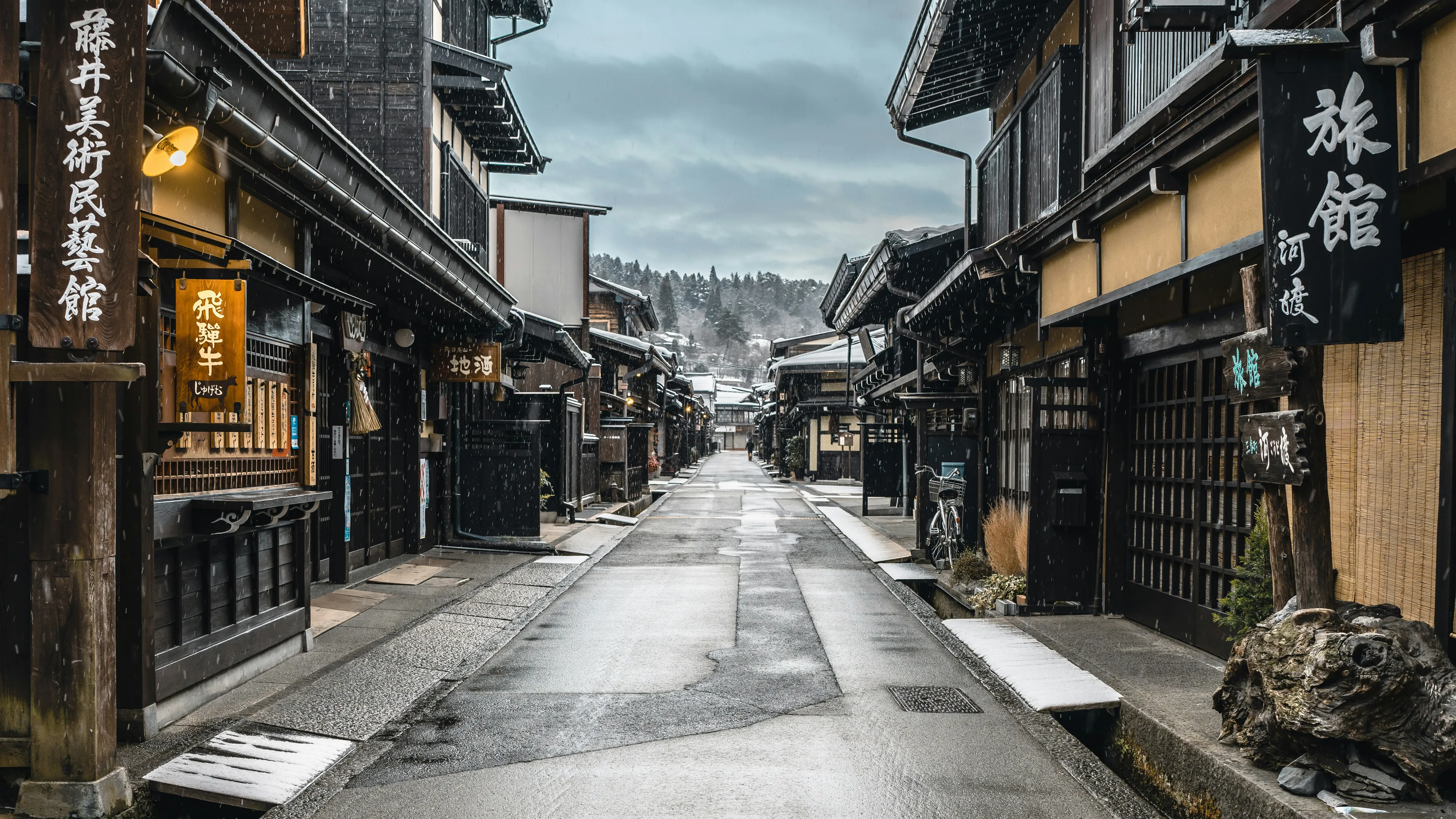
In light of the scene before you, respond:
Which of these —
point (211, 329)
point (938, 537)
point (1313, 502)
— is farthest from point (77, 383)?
point (938, 537)

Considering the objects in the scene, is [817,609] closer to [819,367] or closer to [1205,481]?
[1205,481]

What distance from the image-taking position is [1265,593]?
7.22 m

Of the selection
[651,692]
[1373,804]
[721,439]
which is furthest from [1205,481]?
[721,439]

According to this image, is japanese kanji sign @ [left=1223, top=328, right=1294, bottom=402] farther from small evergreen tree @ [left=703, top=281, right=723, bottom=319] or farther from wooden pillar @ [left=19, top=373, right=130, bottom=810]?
small evergreen tree @ [left=703, top=281, right=723, bottom=319]

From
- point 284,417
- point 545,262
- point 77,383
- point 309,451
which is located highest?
point 545,262

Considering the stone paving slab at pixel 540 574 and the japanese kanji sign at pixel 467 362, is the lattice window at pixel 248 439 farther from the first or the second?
the japanese kanji sign at pixel 467 362

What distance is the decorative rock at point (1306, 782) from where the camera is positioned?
4812 mm

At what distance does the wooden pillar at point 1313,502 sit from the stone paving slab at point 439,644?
21.9ft

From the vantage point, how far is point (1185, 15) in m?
7.31

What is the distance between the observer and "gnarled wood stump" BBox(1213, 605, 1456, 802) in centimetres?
461

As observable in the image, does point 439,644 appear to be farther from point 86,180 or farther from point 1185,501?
point 1185,501

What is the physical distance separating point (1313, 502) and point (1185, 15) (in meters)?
3.89

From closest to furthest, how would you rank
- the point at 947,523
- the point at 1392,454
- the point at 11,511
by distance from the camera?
the point at 11,511 < the point at 1392,454 < the point at 947,523

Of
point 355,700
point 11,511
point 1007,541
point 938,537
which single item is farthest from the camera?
point 938,537
